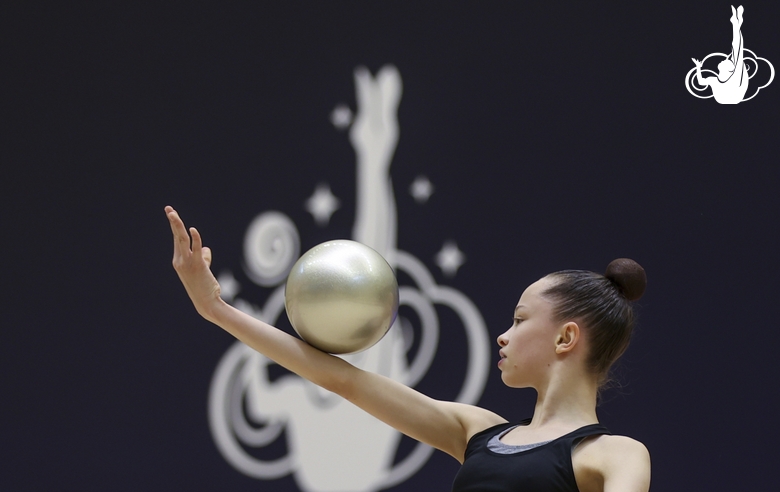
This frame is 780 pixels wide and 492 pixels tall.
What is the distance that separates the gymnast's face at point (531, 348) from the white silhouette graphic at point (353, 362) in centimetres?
123

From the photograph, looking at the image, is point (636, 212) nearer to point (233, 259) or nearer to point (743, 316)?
point (743, 316)

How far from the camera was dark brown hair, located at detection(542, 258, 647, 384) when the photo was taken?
1.60 m

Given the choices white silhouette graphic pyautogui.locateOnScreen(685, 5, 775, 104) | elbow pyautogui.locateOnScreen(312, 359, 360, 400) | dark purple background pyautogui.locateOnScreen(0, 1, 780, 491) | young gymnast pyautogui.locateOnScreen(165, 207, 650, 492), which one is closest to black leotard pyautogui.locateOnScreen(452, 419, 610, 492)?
young gymnast pyautogui.locateOnScreen(165, 207, 650, 492)

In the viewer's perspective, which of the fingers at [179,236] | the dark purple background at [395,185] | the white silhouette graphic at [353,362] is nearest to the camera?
the fingers at [179,236]

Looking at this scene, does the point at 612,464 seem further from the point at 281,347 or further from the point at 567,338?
the point at 281,347

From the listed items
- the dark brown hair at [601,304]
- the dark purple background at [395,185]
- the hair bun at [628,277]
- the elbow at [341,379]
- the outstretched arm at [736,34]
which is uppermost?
the outstretched arm at [736,34]

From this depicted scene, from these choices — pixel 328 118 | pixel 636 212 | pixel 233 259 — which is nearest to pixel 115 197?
pixel 233 259

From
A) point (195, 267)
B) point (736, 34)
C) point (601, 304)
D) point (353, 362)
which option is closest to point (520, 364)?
point (601, 304)

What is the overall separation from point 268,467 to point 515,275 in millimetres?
955

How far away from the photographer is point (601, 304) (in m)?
1.61

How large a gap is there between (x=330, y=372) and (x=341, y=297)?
0.14 meters

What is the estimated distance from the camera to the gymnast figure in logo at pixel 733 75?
2.78m

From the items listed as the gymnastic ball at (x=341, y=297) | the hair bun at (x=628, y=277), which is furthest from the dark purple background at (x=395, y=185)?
the gymnastic ball at (x=341, y=297)

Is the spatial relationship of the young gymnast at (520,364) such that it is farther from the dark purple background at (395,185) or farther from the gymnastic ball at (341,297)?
the dark purple background at (395,185)
